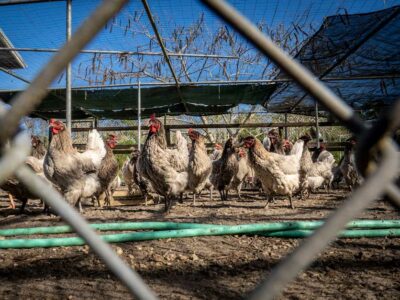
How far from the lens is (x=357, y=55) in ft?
21.6

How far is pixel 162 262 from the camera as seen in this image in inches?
98.5

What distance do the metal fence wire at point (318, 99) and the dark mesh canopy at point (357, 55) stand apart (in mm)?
5649

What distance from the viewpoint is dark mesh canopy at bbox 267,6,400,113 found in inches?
214

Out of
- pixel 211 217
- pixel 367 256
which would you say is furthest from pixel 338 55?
pixel 367 256

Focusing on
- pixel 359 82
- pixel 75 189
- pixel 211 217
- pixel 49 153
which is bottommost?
pixel 211 217

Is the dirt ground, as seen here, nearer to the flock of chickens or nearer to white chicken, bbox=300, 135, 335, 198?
the flock of chickens

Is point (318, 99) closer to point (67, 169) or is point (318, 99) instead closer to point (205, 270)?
point (205, 270)

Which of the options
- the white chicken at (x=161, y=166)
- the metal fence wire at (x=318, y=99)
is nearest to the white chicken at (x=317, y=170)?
the white chicken at (x=161, y=166)

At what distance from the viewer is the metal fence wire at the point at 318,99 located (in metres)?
0.46

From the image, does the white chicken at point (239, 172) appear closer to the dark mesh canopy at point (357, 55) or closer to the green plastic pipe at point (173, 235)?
the dark mesh canopy at point (357, 55)

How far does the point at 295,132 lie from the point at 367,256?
21736 millimetres

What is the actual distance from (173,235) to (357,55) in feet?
19.4

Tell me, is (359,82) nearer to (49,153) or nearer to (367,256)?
(367,256)

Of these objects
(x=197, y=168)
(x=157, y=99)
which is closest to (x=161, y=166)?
(x=197, y=168)
